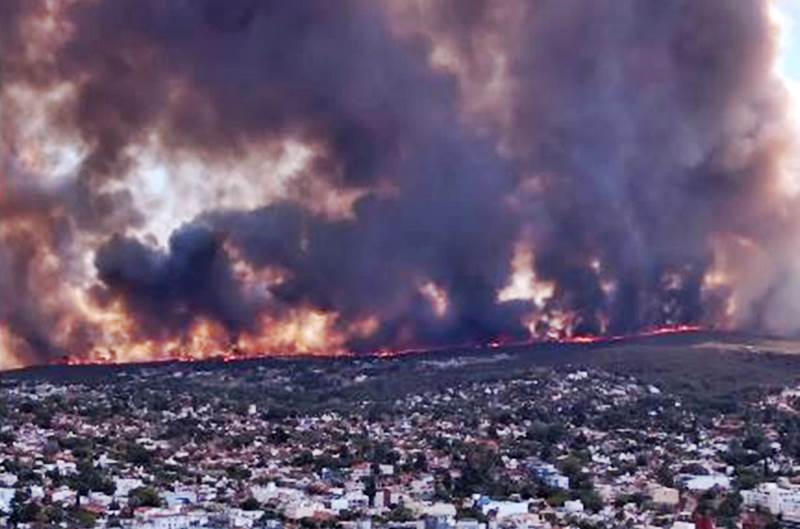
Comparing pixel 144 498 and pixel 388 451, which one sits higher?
pixel 388 451

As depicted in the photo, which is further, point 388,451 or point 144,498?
point 388,451

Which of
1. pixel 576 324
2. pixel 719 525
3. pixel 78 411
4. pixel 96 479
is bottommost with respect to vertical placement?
pixel 719 525

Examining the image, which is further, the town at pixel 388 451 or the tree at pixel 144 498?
the tree at pixel 144 498

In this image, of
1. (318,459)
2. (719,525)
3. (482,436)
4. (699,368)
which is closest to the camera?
(719,525)

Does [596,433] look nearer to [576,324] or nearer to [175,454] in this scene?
[175,454]

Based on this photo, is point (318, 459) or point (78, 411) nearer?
point (318, 459)

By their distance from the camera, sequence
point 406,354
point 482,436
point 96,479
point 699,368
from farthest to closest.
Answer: point 406,354 < point 699,368 < point 482,436 < point 96,479

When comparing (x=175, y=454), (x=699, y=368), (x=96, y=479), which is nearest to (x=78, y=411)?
(x=175, y=454)

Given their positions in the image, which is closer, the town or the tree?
the town
